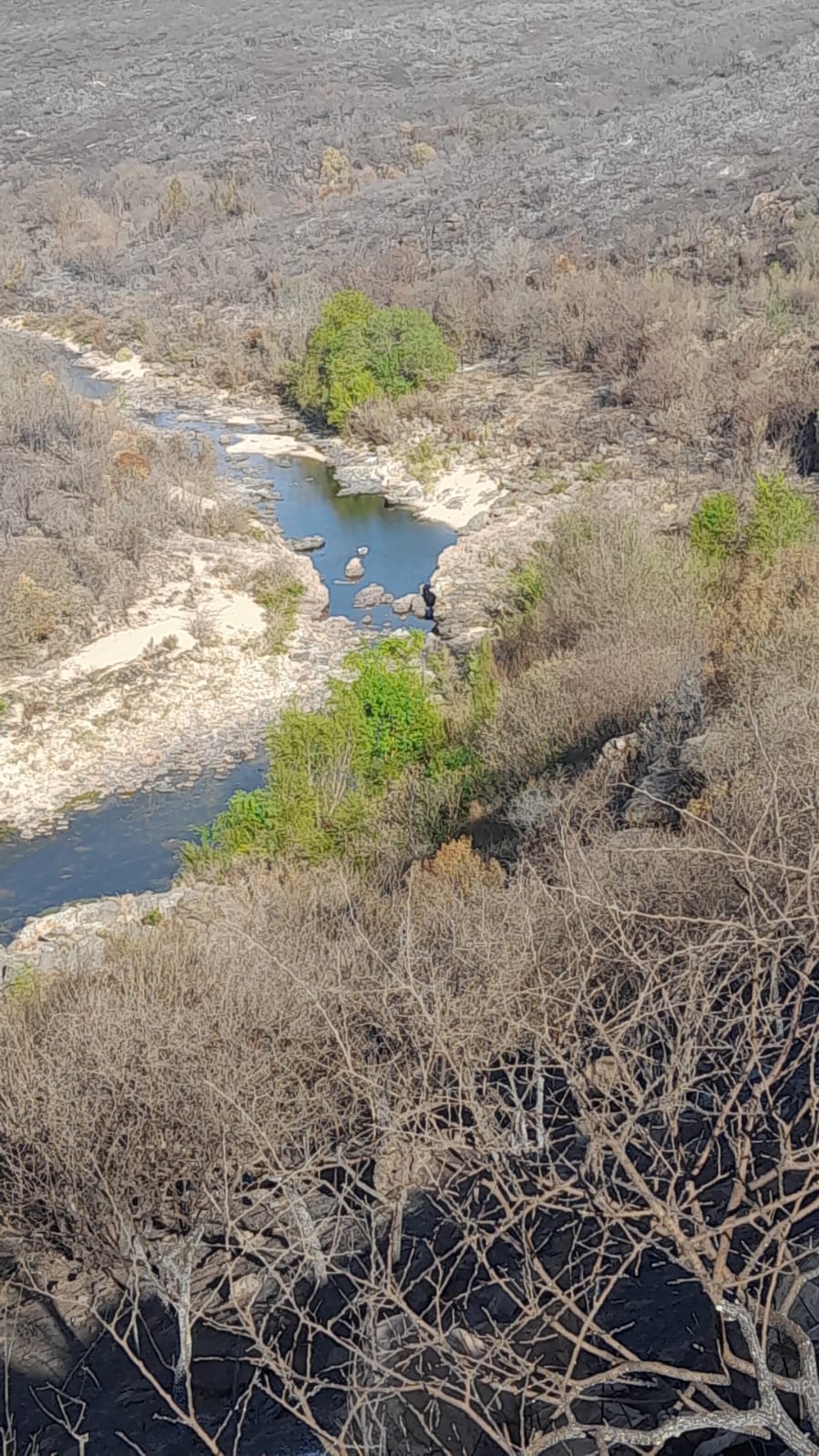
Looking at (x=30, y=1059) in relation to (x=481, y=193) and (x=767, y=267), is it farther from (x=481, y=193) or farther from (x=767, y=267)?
(x=481, y=193)

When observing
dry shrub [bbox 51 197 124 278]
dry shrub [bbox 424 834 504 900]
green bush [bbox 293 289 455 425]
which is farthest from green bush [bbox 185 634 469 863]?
dry shrub [bbox 51 197 124 278]

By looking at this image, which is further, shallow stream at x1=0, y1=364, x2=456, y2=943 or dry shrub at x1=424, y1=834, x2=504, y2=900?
shallow stream at x1=0, y1=364, x2=456, y2=943

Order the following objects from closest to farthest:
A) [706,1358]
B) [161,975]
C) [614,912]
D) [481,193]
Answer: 1. [614,912]
2. [706,1358]
3. [161,975]
4. [481,193]

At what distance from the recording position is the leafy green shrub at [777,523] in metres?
23.2

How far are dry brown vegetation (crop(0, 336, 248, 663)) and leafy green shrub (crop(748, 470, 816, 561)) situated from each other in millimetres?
14772

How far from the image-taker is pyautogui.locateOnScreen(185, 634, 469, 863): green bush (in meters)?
19.5

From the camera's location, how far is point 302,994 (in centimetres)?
1093

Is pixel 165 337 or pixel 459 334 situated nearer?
pixel 459 334

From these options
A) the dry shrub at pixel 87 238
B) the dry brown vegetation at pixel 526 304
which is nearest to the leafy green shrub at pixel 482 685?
the dry brown vegetation at pixel 526 304

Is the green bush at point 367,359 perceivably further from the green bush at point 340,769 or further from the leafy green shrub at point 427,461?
the green bush at point 340,769

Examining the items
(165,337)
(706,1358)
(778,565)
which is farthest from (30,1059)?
(165,337)

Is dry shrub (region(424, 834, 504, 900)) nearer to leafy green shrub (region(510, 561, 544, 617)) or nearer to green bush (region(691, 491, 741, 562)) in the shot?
leafy green shrub (region(510, 561, 544, 617))

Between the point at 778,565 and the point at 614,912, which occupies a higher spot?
the point at 614,912

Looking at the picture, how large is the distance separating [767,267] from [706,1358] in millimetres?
46803
